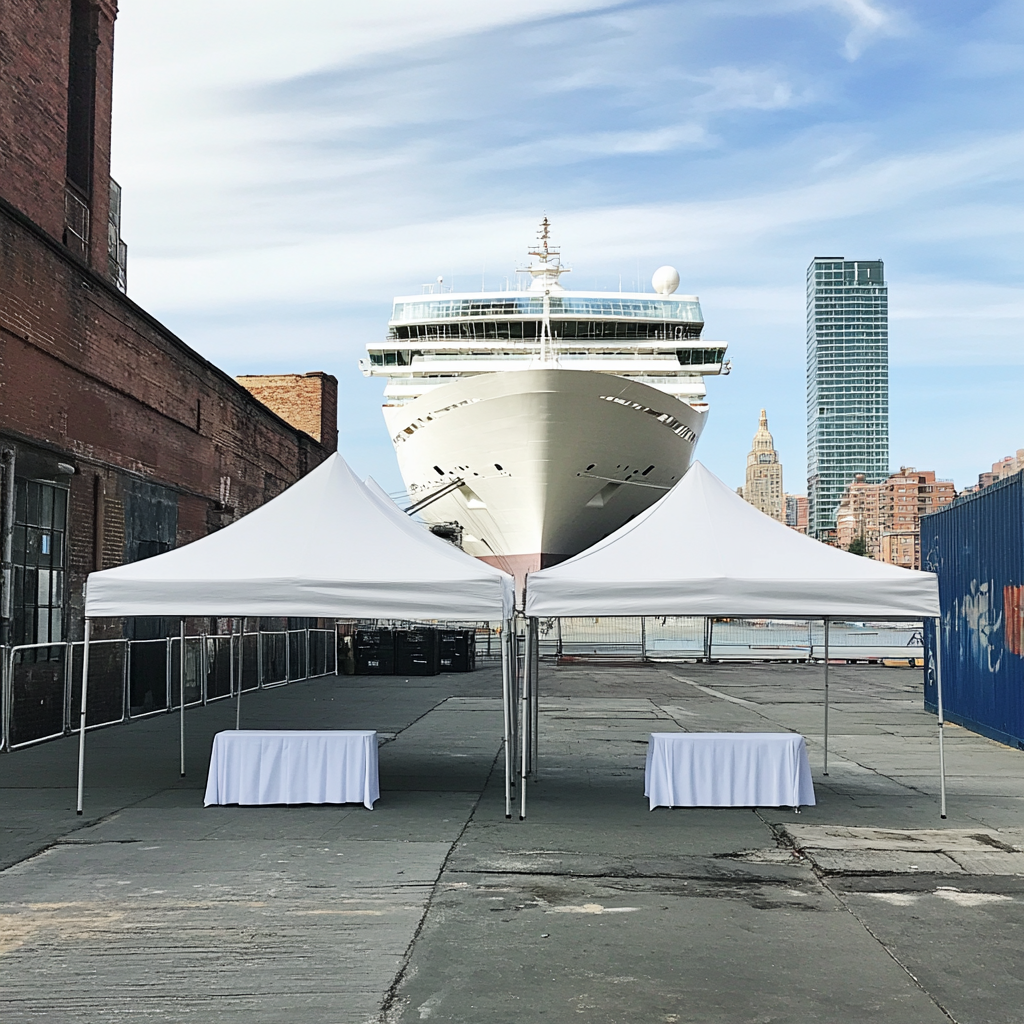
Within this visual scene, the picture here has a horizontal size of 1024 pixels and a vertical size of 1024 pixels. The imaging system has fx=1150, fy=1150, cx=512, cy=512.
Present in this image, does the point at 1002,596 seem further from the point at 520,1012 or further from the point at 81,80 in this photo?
the point at 81,80

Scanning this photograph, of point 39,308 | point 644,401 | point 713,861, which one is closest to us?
point 713,861

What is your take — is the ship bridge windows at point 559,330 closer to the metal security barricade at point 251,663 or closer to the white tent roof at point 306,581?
the metal security barricade at point 251,663

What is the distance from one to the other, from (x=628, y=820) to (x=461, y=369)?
4201 cm

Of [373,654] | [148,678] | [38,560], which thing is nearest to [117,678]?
[148,678]

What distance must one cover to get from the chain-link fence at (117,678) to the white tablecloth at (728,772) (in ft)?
16.1

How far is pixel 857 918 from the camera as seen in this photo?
6.13m

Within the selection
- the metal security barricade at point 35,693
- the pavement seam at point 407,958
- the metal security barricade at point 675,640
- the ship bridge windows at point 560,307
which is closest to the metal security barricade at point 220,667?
the metal security barricade at point 35,693

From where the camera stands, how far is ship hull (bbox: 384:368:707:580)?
38.7 meters

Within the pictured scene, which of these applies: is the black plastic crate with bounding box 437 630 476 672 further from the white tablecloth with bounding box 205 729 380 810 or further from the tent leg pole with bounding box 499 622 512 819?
the tent leg pole with bounding box 499 622 512 819

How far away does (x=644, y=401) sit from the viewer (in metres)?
41.4

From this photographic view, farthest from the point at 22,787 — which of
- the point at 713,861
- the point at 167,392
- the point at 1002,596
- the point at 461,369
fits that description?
the point at 461,369

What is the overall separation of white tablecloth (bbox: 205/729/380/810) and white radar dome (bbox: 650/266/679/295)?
4636 centimetres

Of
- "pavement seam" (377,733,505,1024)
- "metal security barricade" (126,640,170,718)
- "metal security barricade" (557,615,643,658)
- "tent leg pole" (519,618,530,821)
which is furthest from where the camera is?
"metal security barricade" (557,615,643,658)

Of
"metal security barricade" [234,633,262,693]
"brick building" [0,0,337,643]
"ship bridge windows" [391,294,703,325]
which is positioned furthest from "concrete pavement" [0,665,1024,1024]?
"ship bridge windows" [391,294,703,325]
